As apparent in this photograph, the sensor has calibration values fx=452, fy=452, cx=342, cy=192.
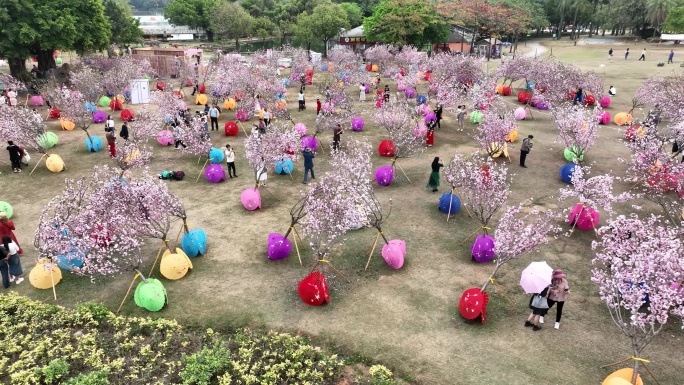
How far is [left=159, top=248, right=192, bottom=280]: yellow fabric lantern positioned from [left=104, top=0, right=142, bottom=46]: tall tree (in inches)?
2007

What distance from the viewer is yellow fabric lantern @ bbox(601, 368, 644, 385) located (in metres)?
9.62

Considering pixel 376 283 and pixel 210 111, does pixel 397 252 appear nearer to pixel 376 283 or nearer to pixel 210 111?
pixel 376 283

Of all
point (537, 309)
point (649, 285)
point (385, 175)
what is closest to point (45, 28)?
point (385, 175)

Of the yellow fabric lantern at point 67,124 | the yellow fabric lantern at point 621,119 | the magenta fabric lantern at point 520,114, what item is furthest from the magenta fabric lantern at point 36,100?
the yellow fabric lantern at point 621,119

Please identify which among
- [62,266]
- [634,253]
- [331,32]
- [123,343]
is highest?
[331,32]

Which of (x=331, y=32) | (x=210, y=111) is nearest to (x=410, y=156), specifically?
(x=210, y=111)

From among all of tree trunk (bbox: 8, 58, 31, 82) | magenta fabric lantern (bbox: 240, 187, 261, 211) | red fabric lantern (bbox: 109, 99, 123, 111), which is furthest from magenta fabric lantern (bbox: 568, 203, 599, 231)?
tree trunk (bbox: 8, 58, 31, 82)

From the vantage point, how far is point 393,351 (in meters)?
11.5

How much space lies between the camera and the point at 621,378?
31.8ft

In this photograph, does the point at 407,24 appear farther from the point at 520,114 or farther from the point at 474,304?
the point at 474,304

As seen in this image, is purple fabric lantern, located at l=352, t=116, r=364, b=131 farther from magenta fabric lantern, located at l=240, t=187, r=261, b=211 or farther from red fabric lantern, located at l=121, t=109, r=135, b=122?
red fabric lantern, located at l=121, t=109, r=135, b=122

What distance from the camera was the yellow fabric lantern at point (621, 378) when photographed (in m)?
9.62

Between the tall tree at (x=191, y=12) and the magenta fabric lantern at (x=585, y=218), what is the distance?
9162 cm

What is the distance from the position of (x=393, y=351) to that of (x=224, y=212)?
33.8 feet
